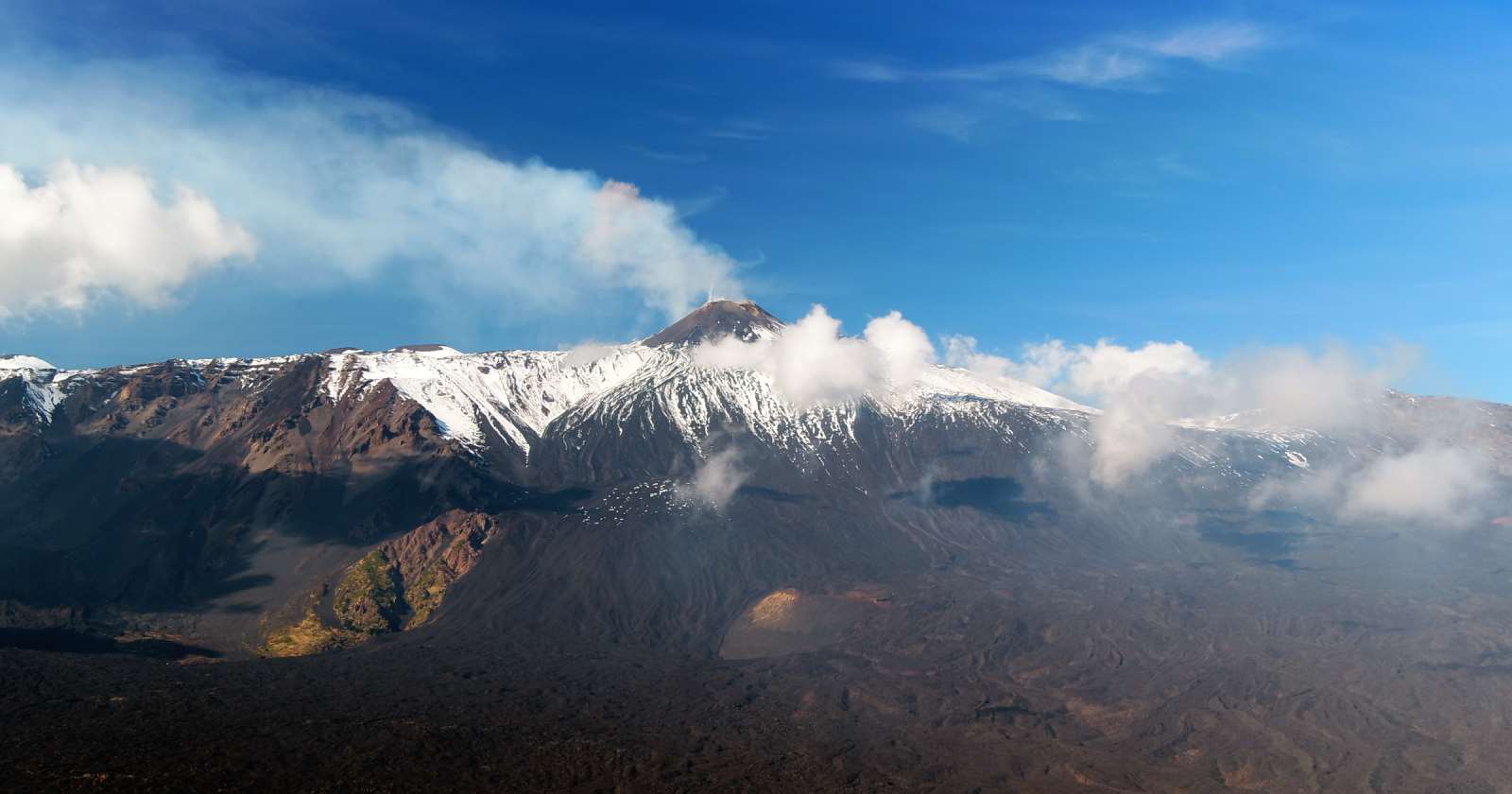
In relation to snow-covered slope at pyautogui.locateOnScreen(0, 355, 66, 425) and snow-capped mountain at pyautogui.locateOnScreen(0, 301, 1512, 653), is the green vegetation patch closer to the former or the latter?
snow-capped mountain at pyautogui.locateOnScreen(0, 301, 1512, 653)

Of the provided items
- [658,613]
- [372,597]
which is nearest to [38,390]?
[372,597]

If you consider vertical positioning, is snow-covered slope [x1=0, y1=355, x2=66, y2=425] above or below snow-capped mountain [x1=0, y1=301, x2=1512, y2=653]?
above

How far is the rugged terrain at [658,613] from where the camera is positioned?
264 feet

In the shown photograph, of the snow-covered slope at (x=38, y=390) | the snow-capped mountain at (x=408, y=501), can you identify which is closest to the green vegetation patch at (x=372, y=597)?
the snow-capped mountain at (x=408, y=501)

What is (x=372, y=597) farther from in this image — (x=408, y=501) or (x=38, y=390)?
(x=38, y=390)

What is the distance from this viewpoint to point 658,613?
130750 mm

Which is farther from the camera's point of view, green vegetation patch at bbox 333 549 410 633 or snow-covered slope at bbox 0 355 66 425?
snow-covered slope at bbox 0 355 66 425

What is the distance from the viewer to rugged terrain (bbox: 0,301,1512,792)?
80.4 meters

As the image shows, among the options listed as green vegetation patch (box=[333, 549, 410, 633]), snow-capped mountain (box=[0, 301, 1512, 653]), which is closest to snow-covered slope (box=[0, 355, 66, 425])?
snow-capped mountain (box=[0, 301, 1512, 653])

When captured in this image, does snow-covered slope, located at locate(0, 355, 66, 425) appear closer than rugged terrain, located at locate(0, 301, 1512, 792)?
No

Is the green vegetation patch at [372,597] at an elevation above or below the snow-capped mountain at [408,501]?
below

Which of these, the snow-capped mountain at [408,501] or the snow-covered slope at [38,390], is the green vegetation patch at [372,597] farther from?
the snow-covered slope at [38,390]

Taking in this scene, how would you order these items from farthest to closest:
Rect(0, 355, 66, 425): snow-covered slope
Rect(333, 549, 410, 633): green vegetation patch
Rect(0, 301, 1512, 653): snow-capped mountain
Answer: Rect(0, 355, 66, 425): snow-covered slope < Rect(0, 301, 1512, 653): snow-capped mountain < Rect(333, 549, 410, 633): green vegetation patch

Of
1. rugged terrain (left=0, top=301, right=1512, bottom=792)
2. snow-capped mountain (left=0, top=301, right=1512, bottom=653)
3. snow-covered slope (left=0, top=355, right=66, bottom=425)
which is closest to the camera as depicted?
rugged terrain (left=0, top=301, right=1512, bottom=792)
